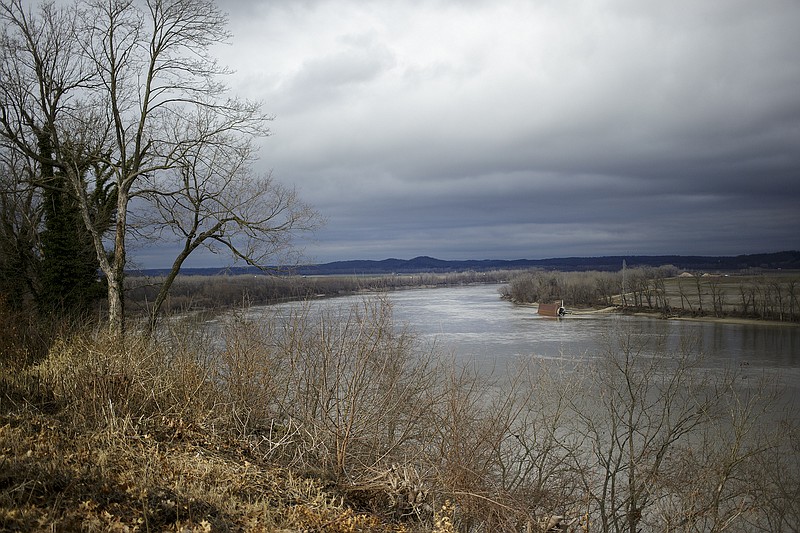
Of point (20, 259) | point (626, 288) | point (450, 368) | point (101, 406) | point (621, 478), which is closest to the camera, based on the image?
point (101, 406)

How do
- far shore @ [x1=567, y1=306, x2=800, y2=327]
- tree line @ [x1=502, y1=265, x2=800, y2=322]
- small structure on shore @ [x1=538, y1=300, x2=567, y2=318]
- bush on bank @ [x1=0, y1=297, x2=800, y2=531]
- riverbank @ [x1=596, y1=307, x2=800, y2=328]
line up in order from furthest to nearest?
small structure on shore @ [x1=538, y1=300, x2=567, y2=318] < tree line @ [x1=502, y1=265, x2=800, y2=322] < far shore @ [x1=567, y1=306, x2=800, y2=327] < riverbank @ [x1=596, y1=307, x2=800, y2=328] < bush on bank @ [x1=0, y1=297, x2=800, y2=531]

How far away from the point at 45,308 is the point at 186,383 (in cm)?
1413

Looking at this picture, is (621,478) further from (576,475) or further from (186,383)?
(186,383)

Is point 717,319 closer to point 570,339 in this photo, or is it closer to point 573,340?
point 570,339

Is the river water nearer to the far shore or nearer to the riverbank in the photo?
the riverbank

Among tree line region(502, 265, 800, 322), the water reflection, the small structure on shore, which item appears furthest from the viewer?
the small structure on shore

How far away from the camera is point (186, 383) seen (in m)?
8.31

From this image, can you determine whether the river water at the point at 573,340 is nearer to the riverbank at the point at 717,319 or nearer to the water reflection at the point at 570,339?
the water reflection at the point at 570,339

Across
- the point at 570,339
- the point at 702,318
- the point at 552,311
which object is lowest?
the point at 702,318

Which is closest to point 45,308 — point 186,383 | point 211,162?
point 211,162

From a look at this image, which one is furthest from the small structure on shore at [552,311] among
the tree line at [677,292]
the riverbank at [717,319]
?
the tree line at [677,292]

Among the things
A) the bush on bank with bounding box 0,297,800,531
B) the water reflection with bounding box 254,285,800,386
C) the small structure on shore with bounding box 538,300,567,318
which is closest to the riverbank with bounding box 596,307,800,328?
the water reflection with bounding box 254,285,800,386

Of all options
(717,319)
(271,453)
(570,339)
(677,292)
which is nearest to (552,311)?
(717,319)

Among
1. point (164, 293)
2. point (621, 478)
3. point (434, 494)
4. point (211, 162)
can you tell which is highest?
point (211, 162)
